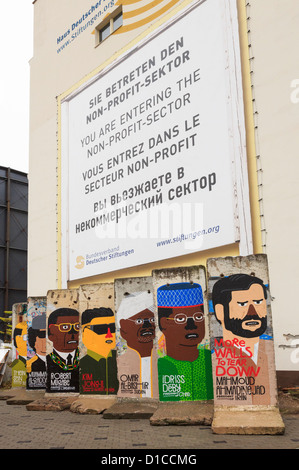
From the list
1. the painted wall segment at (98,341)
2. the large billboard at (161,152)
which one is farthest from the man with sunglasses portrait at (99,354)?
the large billboard at (161,152)

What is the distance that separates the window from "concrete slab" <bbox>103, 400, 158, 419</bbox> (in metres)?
8.64

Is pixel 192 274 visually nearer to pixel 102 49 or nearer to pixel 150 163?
pixel 150 163

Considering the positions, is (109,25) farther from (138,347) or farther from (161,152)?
(138,347)

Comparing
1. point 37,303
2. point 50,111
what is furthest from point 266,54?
point 50,111

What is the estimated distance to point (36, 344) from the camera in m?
8.63

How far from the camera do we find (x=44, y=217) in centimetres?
1280

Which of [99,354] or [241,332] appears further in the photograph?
[99,354]

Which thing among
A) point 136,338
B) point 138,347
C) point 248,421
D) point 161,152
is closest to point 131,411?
point 138,347

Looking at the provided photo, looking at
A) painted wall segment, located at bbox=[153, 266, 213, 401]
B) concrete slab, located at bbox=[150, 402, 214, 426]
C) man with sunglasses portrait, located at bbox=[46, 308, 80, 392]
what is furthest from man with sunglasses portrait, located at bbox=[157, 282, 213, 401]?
man with sunglasses portrait, located at bbox=[46, 308, 80, 392]

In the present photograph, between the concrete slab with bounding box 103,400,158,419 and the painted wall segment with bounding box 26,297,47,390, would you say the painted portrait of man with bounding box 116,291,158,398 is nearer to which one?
the concrete slab with bounding box 103,400,158,419

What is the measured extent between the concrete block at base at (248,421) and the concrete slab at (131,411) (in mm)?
1059

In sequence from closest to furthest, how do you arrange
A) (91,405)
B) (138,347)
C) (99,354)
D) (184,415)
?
(184,415) → (91,405) → (138,347) → (99,354)

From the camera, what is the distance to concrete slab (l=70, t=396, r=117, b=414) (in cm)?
641

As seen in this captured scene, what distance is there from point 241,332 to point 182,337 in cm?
95
